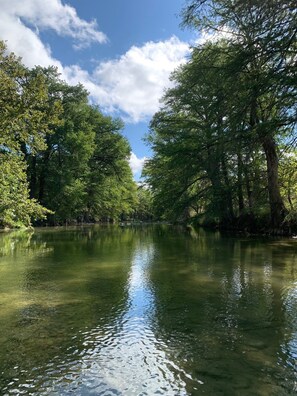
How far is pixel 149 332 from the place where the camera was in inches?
192

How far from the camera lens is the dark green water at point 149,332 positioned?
11.3 feet

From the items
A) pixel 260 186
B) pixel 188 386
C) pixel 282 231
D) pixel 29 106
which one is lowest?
pixel 188 386

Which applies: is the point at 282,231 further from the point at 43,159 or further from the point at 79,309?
the point at 43,159

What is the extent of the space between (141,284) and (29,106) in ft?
34.9

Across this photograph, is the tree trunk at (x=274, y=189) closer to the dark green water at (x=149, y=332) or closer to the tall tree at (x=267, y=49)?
the tall tree at (x=267, y=49)

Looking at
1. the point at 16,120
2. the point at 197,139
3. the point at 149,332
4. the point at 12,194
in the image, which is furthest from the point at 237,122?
the point at 197,139

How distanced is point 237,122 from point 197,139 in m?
13.9

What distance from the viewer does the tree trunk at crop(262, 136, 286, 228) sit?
62.6ft

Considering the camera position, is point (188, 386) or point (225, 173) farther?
point (225, 173)

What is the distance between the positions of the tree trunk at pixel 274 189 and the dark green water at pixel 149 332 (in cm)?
1025

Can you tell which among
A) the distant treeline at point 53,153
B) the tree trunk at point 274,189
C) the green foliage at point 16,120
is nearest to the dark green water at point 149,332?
the green foliage at point 16,120

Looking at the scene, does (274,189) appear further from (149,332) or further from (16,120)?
(149,332)

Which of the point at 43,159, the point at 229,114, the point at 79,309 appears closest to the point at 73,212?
the point at 43,159

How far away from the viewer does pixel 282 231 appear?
62.4 feet
